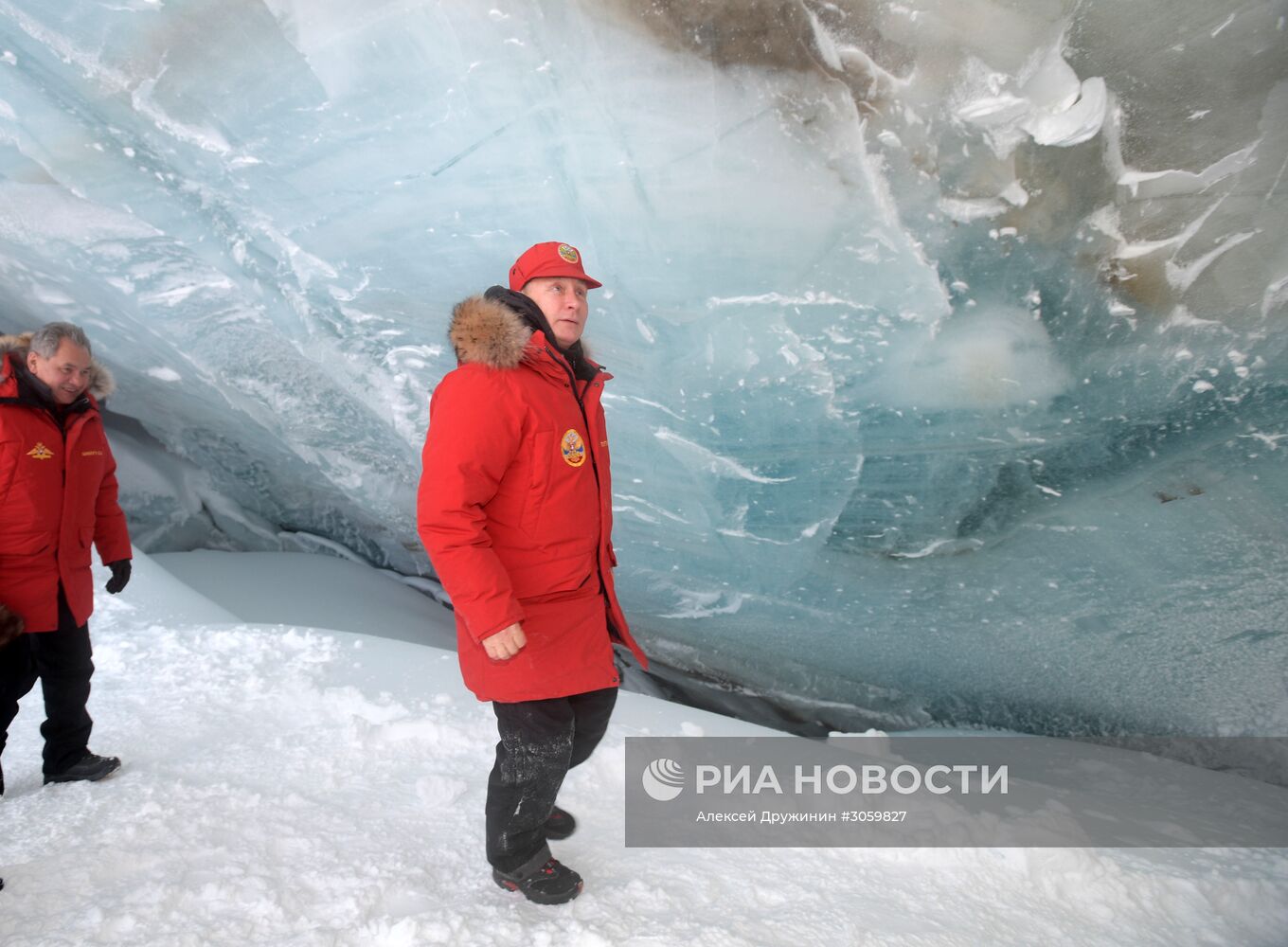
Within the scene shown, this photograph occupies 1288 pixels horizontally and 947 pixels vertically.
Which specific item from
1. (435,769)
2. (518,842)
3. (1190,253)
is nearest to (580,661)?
(518,842)

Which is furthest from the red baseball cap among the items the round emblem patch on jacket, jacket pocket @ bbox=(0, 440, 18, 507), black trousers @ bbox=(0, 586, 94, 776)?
black trousers @ bbox=(0, 586, 94, 776)

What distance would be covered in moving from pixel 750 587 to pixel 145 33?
2.76 m

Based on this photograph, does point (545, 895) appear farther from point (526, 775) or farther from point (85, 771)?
point (85, 771)

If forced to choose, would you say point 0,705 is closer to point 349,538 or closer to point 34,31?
point 34,31

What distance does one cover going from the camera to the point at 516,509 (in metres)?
1.42

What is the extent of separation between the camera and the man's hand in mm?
1302

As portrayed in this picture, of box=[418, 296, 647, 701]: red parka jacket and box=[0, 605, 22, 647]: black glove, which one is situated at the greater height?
box=[418, 296, 647, 701]: red parka jacket

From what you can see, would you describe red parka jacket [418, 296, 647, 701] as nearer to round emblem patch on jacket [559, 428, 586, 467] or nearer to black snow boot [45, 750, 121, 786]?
round emblem patch on jacket [559, 428, 586, 467]

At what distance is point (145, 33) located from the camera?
282cm

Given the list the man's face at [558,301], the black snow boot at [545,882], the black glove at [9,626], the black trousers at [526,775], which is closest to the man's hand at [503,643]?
the black trousers at [526,775]

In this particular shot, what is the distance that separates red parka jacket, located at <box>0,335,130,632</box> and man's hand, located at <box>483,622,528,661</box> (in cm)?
115

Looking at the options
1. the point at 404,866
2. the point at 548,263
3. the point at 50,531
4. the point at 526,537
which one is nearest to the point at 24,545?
the point at 50,531

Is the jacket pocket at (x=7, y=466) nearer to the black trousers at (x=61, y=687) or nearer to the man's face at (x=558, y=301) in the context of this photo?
the black trousers at (x=61, y=687)

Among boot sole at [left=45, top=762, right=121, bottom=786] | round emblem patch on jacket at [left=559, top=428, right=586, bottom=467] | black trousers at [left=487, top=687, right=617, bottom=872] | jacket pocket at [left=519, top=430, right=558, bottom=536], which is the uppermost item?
round emblem patch on jacket at [left=559, top=428, right=586, bottom=467]
